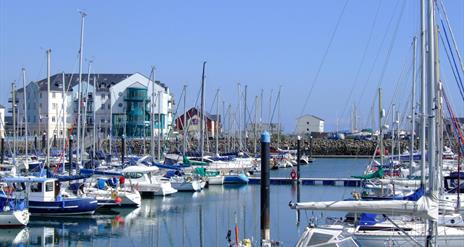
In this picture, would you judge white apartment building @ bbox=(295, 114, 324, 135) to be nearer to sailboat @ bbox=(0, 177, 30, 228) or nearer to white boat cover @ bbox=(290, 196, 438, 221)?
sailboat @ bbox=(0, 177, 30, 228)

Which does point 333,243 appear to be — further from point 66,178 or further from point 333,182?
point 333,182

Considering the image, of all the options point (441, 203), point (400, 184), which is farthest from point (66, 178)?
point (441, 203)

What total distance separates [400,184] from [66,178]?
68.0 ft

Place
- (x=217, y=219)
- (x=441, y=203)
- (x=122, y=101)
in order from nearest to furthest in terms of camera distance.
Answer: (x=441, y=203), (x=217, y=219), (x=122, y=101)

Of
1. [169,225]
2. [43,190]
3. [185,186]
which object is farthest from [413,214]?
[185,186]

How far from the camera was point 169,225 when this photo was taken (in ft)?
141

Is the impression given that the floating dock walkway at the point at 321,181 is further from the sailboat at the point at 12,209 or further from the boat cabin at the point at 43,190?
the sailboat at the point at 12,209

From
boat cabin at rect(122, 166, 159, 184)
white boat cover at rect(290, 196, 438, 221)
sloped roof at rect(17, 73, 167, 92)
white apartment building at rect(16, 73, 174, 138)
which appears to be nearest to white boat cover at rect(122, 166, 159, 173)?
boat cabin at rect(122, 166, 159, 184)

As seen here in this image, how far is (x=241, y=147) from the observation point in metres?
104

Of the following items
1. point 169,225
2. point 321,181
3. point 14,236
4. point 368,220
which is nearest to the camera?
point 368,220

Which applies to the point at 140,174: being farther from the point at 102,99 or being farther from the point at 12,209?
the point at 102,99

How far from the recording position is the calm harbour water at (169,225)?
36938mm

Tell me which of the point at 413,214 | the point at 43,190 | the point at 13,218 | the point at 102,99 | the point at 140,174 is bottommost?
the point at 13,218

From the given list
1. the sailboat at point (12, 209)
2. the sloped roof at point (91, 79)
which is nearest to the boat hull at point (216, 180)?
the sailboat at point (12, 209)
